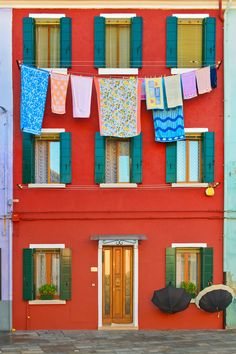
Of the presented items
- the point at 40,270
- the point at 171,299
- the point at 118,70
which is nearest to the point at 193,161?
the point at 118,70

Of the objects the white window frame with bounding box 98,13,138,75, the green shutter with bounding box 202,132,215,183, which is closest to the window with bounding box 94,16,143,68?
the white window frame with bounding box 98,13,138,75

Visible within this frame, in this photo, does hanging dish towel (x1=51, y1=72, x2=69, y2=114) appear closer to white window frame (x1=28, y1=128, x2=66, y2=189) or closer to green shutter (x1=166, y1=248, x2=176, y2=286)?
white window frame (x1=28, y1=128, x2=66, y2=189)

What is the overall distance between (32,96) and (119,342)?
7.78 metres

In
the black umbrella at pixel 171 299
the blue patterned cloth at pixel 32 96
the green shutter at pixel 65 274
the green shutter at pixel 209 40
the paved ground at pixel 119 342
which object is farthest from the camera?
the green shutter at pixel 209 40

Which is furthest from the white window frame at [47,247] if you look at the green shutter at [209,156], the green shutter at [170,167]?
the green shutter at [209,156]

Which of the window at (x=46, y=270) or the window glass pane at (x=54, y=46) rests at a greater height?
the window glass pane at (x=54, y=46)

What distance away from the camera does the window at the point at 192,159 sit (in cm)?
1988

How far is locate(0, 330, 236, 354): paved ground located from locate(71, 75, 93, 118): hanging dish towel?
674cm

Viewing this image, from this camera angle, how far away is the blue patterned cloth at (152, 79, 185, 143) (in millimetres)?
19625

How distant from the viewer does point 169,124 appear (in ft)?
64.6

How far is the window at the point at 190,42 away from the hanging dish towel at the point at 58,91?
11.0 feet

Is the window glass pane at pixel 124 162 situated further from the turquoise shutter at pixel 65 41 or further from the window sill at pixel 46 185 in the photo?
the turquoise shutter at pixel 65 41

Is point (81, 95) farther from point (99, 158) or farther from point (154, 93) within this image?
point (154, 93)

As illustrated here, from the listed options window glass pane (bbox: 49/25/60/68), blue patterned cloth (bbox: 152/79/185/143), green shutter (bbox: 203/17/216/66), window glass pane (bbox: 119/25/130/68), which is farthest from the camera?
window glass pane (bbox: 119/25/130/68)
